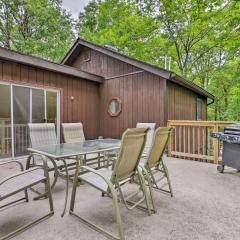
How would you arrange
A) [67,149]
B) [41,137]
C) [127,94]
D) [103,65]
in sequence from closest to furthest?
1. [67,149]
2. [41,137]
3. [127,94]
4. [103,65]

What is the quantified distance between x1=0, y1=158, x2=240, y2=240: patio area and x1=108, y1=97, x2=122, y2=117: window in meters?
4.22

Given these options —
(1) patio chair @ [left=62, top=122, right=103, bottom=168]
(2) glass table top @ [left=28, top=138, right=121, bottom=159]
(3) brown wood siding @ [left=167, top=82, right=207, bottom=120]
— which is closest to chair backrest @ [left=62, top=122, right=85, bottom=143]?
(1) patio chair @ [left=62, top=122, right=103, bottom=168]

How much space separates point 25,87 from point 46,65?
0.88 m

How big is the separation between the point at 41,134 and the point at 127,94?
156 inches

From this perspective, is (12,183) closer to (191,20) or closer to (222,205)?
(222,205)

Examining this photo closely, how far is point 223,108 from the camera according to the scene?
631 inches

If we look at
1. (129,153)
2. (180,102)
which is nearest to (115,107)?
(180,102)

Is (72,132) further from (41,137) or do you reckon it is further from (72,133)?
(41,137)

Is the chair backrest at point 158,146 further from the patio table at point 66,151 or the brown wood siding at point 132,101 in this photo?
the brown wood siding at point 132,101

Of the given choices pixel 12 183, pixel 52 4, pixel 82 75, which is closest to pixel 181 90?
pixel 82 75

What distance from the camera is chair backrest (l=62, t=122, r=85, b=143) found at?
435 centimetres

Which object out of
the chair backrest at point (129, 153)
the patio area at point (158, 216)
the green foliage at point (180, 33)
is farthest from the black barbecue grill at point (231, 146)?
the green foliage at point (180, 33)

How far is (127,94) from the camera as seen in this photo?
22.7 ft

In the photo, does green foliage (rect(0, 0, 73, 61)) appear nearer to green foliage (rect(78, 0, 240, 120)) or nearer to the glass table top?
green foliage (rect(78, 0, 240, 120))
